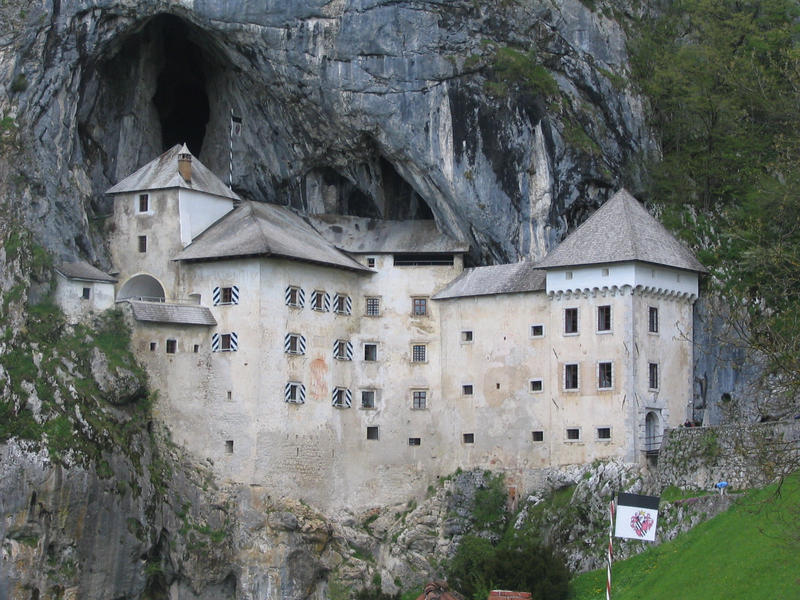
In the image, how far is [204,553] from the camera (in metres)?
80.9

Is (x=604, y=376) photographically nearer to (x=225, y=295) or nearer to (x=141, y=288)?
(x=225, y=295)

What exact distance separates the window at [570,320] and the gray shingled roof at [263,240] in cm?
1258

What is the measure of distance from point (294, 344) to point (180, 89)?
2045 centimetres

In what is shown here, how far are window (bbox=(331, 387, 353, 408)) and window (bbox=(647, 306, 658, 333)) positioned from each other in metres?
17.0

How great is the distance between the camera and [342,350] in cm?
8625

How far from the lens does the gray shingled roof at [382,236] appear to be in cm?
8775

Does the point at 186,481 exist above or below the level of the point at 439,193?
below

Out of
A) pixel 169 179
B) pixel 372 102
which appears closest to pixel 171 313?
pixel 169 179

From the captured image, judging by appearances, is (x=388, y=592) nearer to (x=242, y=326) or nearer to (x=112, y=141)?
(x=242, y=326)

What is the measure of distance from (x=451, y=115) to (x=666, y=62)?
14571mm

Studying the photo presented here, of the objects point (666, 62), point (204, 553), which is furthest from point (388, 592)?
point (666, 62)

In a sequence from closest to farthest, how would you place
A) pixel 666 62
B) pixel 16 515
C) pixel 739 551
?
pixel 739 551 < pixel 16 515 < pixel 666 62

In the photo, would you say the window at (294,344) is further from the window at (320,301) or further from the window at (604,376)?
the window at (604,376)

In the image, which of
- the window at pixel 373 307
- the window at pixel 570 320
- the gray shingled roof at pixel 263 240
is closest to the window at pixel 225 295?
the gray shingled roof at pixel 263 240
